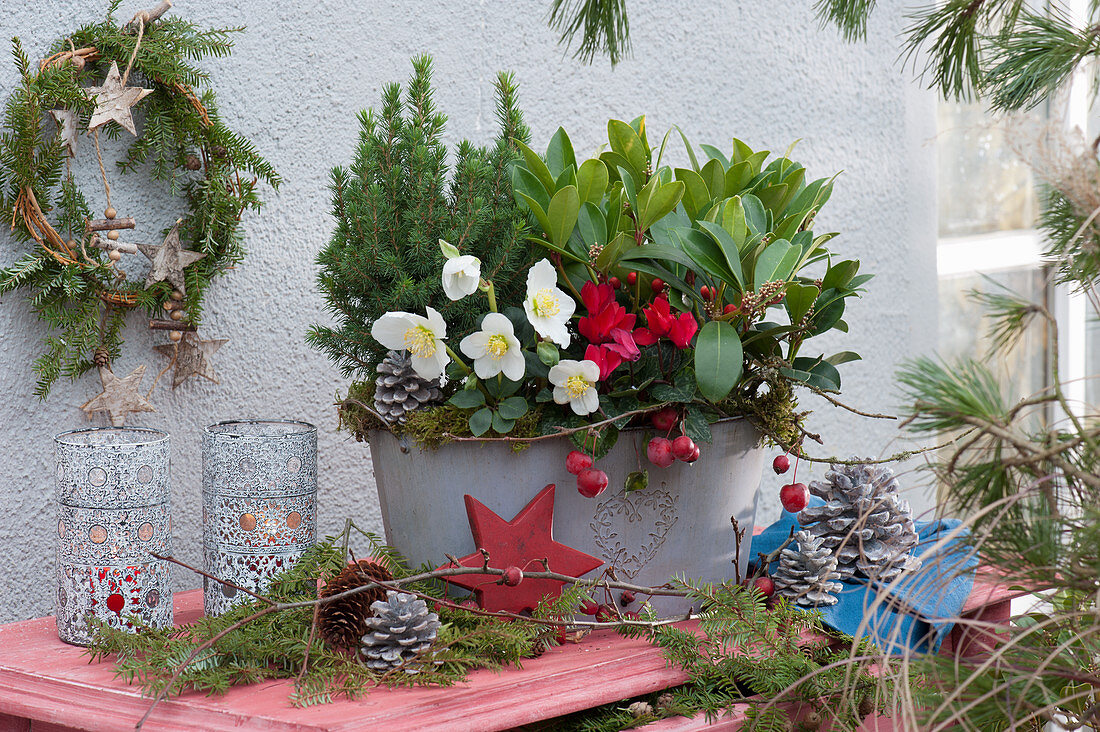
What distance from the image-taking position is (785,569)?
831 millimetres

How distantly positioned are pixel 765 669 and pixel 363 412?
1.26ft

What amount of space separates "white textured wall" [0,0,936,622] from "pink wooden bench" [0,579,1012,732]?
30 cm

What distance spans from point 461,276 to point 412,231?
0.26 ft

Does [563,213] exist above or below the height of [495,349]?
above

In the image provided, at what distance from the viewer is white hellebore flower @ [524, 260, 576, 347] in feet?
2.35

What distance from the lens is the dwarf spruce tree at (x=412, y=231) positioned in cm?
77

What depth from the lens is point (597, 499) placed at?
0.77 meters

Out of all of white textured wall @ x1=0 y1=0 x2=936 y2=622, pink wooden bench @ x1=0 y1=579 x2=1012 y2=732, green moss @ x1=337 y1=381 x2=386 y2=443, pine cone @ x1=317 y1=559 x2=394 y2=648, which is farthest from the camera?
white textured wall @ x1=0 y1=0 x2=936 y2=622

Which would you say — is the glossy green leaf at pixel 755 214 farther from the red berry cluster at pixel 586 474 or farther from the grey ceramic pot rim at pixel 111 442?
the grey ceramic pot rim at pixel 111 442

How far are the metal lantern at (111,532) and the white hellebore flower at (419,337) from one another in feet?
0.63

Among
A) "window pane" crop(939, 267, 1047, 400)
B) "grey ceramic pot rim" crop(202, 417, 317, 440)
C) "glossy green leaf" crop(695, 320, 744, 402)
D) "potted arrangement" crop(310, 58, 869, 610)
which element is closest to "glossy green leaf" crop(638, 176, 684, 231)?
"potted arrangement" crop(310, 58, 869, 610)

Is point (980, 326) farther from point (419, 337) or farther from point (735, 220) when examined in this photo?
point (419, 337)

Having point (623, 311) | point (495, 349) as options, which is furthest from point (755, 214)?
point (495, 349)

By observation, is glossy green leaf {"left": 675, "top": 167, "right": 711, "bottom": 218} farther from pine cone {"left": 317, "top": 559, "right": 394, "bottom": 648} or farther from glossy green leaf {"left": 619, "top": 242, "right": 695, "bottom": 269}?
pine cone {"left": 317, "top": 559, "right": 394, "bottom": 648}
